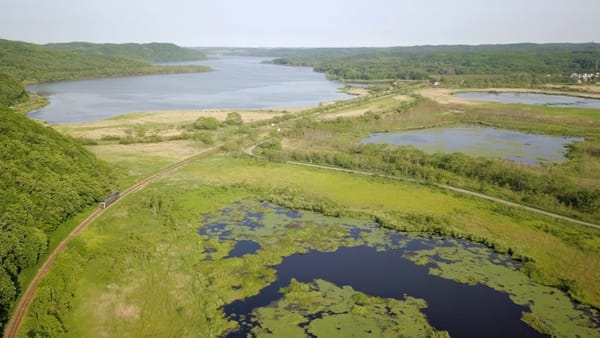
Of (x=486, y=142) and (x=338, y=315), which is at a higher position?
(x=486, y=142)

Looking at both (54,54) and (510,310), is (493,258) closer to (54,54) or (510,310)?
(510,310)

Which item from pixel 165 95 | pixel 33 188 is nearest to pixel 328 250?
pixel 33 188

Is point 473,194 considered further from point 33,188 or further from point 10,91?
point 10,91

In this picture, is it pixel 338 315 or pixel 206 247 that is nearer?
pixel 338 315

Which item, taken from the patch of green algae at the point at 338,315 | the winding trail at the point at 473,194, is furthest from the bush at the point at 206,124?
the patch of green algae at the point at 338,315

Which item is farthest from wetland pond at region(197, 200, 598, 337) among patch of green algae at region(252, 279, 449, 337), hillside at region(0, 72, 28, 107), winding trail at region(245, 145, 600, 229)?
hillside at region(0, 72, 28, 107)

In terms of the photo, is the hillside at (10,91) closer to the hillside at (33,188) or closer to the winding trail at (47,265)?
the hillside at (33,188)
